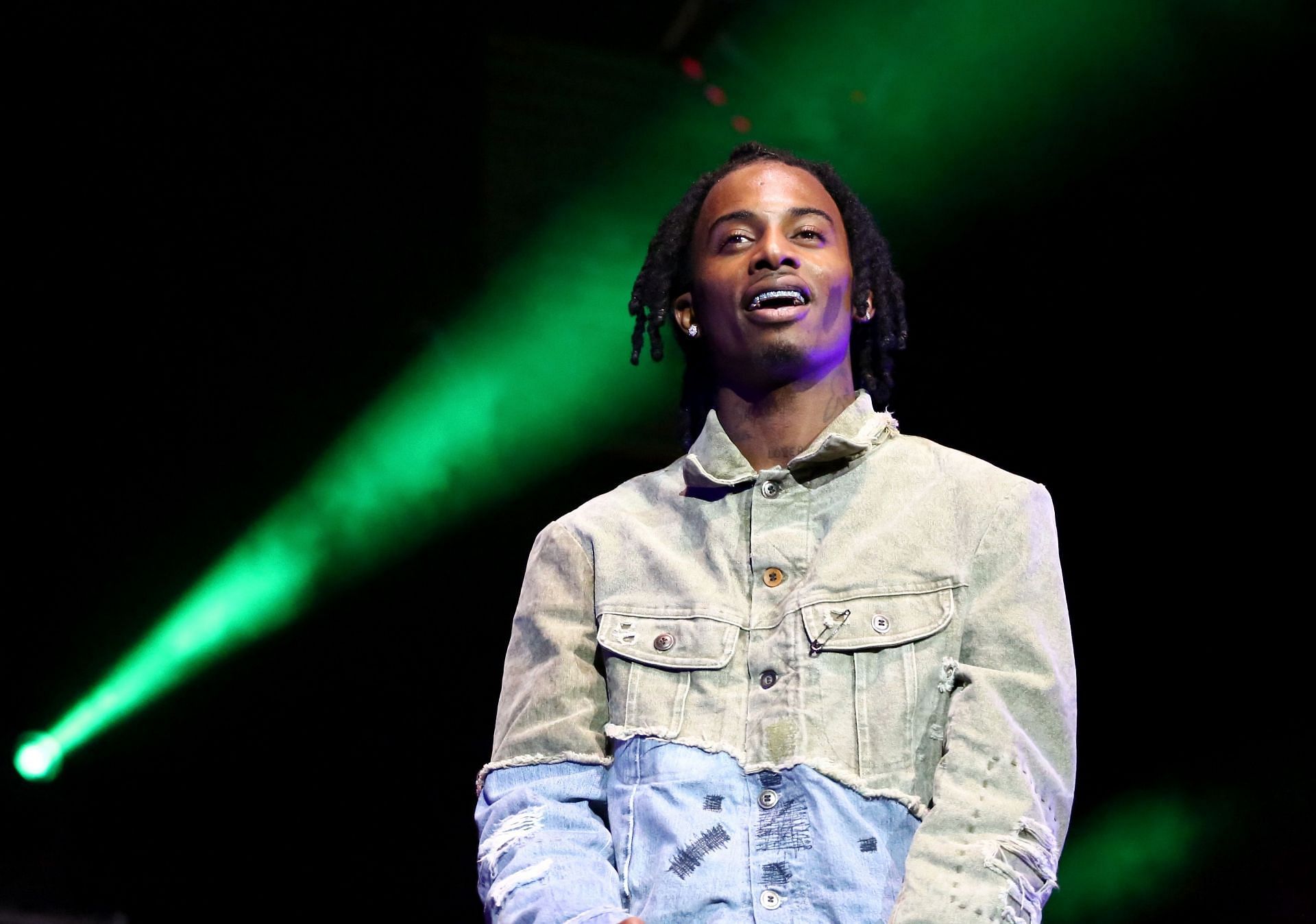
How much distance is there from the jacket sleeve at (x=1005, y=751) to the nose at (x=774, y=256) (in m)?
0.57

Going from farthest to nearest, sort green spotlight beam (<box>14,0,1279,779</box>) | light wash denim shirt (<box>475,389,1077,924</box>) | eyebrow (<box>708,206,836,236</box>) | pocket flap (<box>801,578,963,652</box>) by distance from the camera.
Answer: green spotlight beam (<box>14,0,1279,779</box>) → eyebrow (<box>708,206,836,236</box>) → pocket flap (<box>801,578,963,652</box>) → light wash denim shirt (<box>475,389,1077,924</box>)

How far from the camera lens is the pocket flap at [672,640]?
6.61ft

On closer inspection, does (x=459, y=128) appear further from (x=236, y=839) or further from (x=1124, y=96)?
(x=236, y=839)

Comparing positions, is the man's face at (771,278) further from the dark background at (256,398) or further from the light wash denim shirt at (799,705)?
the dark background at (256,398)

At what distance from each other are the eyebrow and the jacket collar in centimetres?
34

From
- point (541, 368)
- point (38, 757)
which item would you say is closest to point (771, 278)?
point (541, 368)

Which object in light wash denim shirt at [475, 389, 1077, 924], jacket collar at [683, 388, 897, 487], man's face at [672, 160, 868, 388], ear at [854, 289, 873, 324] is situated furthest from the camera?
ear at [854, 289, 873, 324]

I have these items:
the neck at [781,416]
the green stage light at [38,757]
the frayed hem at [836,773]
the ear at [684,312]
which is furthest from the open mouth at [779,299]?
the green stage light at [38,757]

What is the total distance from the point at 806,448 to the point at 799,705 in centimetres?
53

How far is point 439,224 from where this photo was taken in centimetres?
438

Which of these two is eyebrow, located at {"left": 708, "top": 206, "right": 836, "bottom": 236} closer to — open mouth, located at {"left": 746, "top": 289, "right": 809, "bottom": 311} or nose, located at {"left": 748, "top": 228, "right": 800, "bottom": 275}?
nose, located at {"left": 748, "top": 228, "right": 800, "bottom": 275}

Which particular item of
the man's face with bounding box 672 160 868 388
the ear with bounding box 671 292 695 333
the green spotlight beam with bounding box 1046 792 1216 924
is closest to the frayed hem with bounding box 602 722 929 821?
the man's face with bounding box 672 160 868 388

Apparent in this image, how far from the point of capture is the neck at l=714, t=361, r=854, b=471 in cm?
231

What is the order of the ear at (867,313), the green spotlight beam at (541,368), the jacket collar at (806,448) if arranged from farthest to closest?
1. the green spotlight beam at (541,368)
2. the ear at (867,313)
3. the jacket collar at (806,448)
